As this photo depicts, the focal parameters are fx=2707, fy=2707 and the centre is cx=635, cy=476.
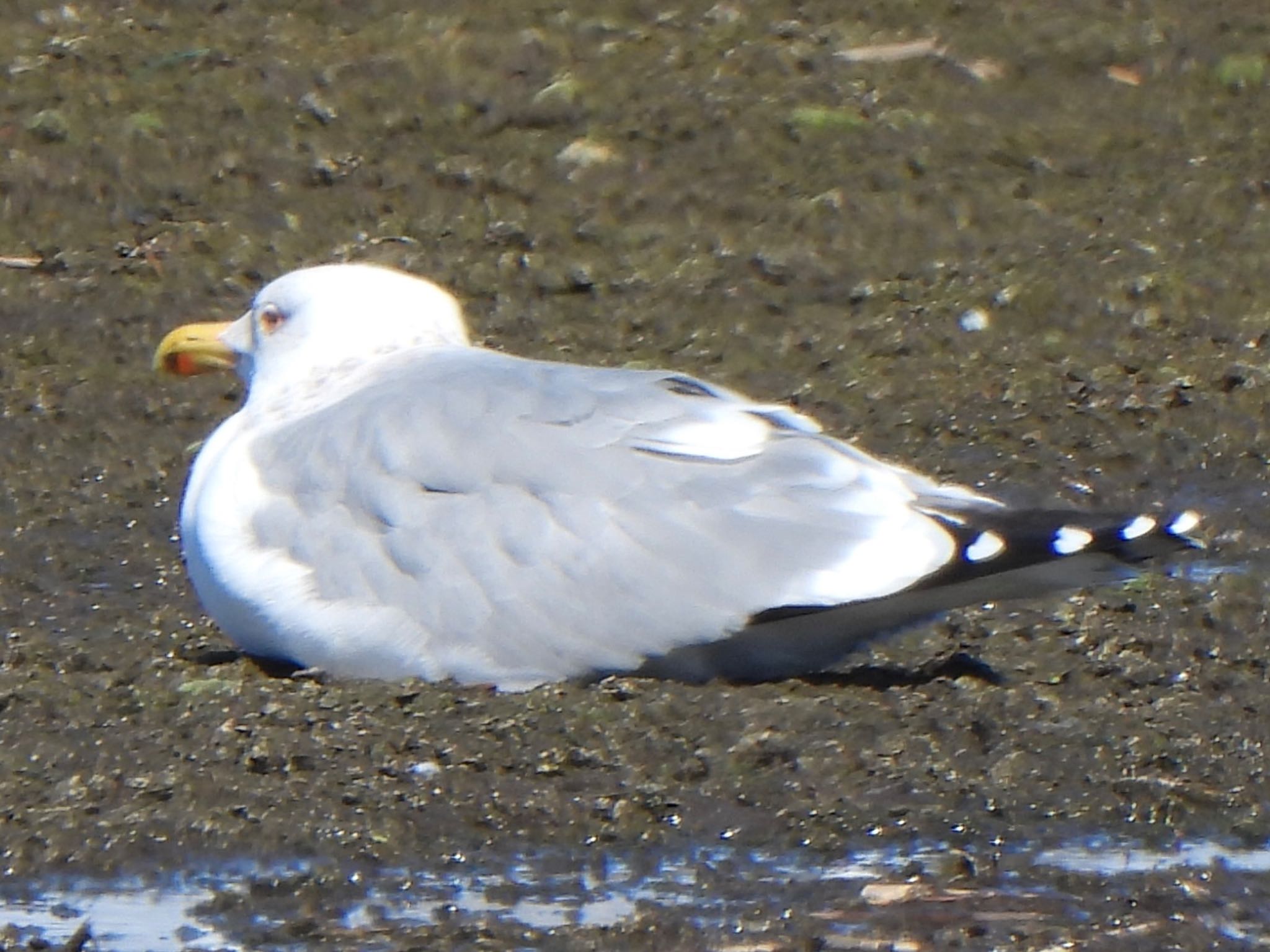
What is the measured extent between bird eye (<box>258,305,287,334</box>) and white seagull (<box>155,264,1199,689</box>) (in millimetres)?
767

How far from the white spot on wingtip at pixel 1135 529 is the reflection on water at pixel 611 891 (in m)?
0.65

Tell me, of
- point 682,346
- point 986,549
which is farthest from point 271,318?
point 682,346

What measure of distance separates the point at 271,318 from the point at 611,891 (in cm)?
216

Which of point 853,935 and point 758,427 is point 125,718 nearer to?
point 758,427

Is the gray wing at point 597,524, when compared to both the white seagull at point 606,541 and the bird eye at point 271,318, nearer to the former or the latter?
the white seagull at point 606,541

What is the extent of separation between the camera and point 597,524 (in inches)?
198

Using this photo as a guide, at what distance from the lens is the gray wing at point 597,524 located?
16.3ft

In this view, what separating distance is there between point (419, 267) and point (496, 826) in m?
4.27

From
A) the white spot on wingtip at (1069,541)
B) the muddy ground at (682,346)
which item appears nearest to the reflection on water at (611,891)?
the muddy ground at (682,346)

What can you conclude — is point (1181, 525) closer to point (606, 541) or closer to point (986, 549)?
point (986, 549)

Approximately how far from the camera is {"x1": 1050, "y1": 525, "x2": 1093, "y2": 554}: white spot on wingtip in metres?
4.88

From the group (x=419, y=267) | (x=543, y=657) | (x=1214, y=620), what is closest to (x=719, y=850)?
(x=543, y=657)

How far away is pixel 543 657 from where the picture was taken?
5035mm

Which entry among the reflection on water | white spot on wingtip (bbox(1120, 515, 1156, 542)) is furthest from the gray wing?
the reflection on water
